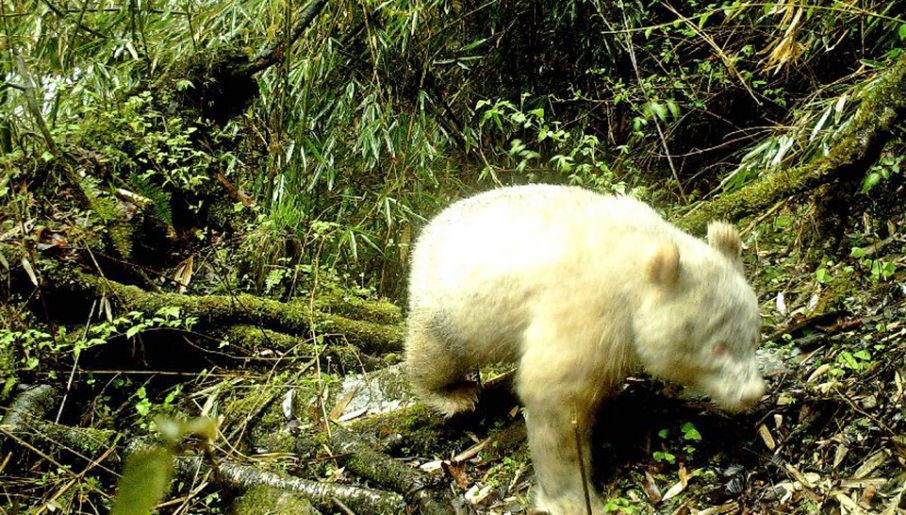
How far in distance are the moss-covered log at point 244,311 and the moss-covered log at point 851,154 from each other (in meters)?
2.65

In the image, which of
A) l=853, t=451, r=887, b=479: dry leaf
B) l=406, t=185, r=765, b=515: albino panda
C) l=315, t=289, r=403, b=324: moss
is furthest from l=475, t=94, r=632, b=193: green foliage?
l=853, t=451, r=887, b=479: dry leaf

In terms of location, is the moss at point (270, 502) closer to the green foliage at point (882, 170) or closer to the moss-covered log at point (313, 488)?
the moss-covered log at point (313, 488)

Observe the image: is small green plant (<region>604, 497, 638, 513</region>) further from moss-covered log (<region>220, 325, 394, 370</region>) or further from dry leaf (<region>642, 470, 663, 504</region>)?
moss-covered log (<region>220, 325, 394, 370</region>)

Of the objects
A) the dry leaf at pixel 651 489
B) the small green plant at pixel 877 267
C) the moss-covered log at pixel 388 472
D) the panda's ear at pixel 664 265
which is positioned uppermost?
the panda's ear at pixel 664 265

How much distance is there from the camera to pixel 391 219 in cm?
633

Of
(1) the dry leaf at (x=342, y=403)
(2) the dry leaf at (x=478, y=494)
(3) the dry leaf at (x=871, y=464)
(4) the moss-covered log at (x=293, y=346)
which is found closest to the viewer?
(3) the dry leaf at (x=871, y=464)

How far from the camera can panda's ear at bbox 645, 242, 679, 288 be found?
315 centimetres

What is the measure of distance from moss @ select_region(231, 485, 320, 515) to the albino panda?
3.79 feet

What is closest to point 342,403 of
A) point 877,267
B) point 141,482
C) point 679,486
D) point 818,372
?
point 679,486

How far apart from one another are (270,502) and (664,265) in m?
2.24

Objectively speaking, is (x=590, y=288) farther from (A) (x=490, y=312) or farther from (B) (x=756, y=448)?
(B) (x=756, y=448)

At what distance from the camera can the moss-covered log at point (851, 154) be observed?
154 inches

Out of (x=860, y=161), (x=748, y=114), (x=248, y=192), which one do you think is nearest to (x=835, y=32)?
(x=748, y=114)

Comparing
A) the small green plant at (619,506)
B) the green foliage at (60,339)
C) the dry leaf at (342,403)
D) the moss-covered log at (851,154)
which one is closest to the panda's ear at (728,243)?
the moss-covered log at (851,154)
